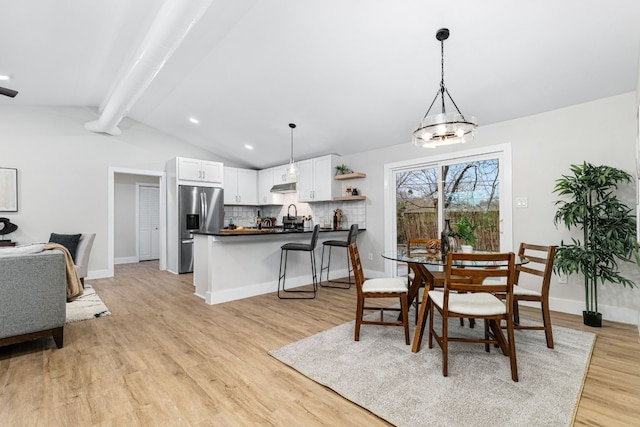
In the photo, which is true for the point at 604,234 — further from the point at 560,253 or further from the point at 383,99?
the point at 383,99

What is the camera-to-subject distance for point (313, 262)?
4.46m

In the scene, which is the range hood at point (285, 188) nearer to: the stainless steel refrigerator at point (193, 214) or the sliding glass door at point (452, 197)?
the stainless steel refrigerator at point (193, 214)

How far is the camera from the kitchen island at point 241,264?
12.1 ft

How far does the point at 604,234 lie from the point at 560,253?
0.38 m

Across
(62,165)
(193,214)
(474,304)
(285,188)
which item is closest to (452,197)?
(474,304)

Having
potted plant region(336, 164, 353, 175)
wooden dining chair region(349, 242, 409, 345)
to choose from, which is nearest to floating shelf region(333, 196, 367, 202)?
potted plant region(336, 164, 353, 175)

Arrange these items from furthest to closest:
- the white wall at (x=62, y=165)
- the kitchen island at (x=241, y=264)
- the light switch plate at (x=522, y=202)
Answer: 1. the white wall at (x=62, y=165)
2. the kitchen island at (x=241, y=264)
3. the light switch plate at (x=522, y=202)

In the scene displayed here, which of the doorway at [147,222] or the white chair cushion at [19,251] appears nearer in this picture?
the white chair cushion at [19,251]

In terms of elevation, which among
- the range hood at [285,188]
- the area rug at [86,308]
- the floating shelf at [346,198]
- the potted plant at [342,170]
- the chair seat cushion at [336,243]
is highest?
the potted plant at [342,170]

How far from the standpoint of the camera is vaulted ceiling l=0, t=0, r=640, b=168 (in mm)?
2443

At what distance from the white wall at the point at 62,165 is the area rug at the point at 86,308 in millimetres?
1644

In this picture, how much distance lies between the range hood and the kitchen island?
1.63 metres

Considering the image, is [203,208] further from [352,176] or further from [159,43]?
[159,43]

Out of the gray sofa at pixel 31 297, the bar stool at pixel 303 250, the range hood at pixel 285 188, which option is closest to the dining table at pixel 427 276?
the bar stool at pixel 303 250
